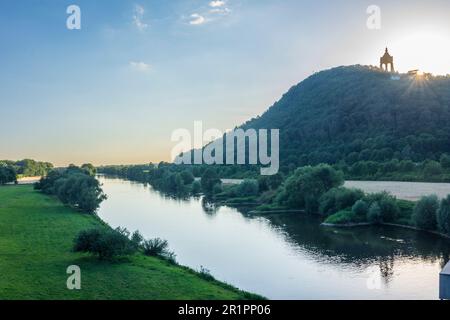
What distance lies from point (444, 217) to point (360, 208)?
11250 millimetres

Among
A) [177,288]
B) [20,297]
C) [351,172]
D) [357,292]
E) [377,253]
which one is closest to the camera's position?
[20,297]

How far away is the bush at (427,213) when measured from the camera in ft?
149

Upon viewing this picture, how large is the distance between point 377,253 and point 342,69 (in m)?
169

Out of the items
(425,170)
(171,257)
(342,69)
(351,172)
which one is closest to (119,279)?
(171,257)

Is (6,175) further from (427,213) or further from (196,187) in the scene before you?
(427,213)

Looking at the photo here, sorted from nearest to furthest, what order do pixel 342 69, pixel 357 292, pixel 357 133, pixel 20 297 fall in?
pixel 20 297 < pixel 357 292 < pixel 357 133 < pixel 342 69

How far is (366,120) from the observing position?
423ft

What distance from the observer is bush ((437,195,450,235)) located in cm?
4234

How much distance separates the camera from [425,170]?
76938mm

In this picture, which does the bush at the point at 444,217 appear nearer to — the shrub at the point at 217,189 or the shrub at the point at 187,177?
the shrub at the point at 217,189

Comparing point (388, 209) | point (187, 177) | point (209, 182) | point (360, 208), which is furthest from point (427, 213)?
point (187, 177)

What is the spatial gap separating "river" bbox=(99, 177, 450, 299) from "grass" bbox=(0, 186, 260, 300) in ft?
11.6

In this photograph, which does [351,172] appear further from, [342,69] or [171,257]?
[342,69]
